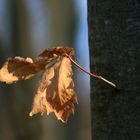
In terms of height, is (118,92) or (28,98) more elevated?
(118,92)

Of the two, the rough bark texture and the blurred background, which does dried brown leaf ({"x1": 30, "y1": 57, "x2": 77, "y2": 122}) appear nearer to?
the rough bark texture

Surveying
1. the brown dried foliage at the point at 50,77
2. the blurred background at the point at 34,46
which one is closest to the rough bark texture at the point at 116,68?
the brown dried foliage at the point at 50,77

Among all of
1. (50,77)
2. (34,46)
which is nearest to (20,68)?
(50,77)

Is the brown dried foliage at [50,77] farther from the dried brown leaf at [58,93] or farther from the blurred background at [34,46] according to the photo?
the blurred background at [34,46]

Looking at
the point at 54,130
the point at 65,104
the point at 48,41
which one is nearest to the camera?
the point at 65,104

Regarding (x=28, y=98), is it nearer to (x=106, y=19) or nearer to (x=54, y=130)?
(x=54, y=130)

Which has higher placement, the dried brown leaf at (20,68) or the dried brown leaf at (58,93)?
the dried brown leaf at (20,68)

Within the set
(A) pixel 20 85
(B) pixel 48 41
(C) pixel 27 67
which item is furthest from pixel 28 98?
(C) pixel 27 67
